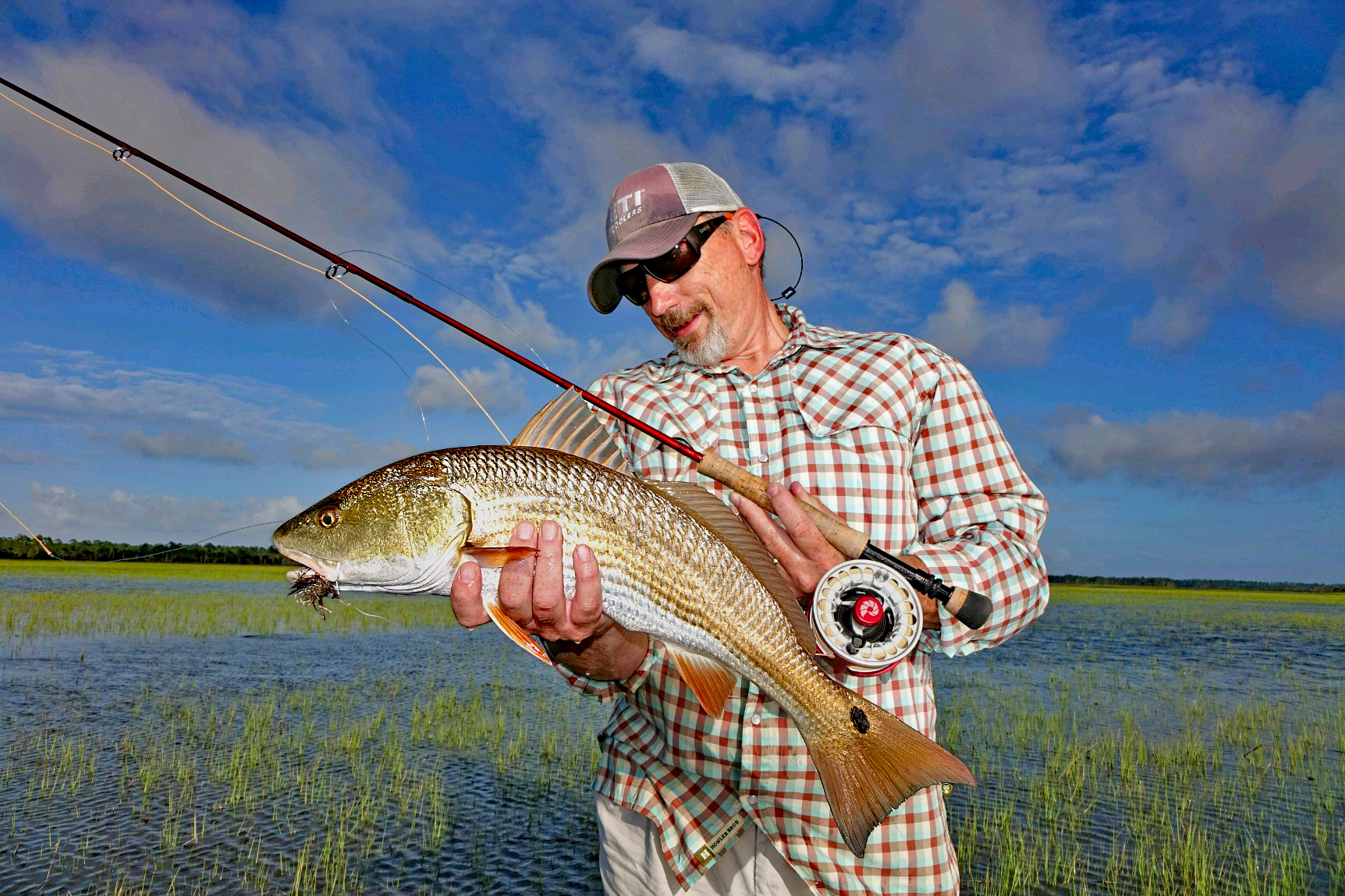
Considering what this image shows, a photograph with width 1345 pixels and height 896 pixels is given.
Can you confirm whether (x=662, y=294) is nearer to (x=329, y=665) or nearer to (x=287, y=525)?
(x=287, y=525)

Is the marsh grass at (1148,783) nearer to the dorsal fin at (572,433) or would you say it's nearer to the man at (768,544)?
the man at (768,544)

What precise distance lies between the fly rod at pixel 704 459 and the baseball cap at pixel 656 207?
66cm

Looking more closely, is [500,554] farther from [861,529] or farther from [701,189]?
[701,189]

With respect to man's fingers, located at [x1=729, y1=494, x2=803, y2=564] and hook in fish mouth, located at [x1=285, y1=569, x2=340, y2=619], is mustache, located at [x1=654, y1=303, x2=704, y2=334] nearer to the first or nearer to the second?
man's fingers, located at [x1=729, y1=494, x2=803, y2=564]

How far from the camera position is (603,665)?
313 centimetres

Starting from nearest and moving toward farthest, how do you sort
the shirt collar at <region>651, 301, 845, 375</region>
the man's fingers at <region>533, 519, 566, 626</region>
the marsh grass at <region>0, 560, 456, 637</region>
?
1. the man's fingers at <region>533, 519, 566, 626</region>
2. the shirt collar at <region>651, 301, 845, 375</region>
3. the marsh grass at <region>0, 560, 456, 637</region>

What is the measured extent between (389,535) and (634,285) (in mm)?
1732

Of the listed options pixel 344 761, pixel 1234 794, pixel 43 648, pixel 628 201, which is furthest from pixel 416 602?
pixel 628 201

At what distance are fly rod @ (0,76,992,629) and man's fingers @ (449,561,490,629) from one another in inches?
31.8

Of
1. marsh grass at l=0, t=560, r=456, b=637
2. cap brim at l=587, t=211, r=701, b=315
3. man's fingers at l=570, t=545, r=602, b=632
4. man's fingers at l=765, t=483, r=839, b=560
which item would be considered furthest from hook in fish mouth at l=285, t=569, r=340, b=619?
marsh grass at l=0, t=560, r=456, b=637

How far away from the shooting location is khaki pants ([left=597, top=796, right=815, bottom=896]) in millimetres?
3109

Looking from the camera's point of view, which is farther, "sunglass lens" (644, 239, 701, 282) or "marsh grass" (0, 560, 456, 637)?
"marsh grass" (0, 560, 456, 637)

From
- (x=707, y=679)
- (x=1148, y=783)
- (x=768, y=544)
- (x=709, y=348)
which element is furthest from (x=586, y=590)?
(x=1148, y=783)

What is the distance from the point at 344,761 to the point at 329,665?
7.63 meters
